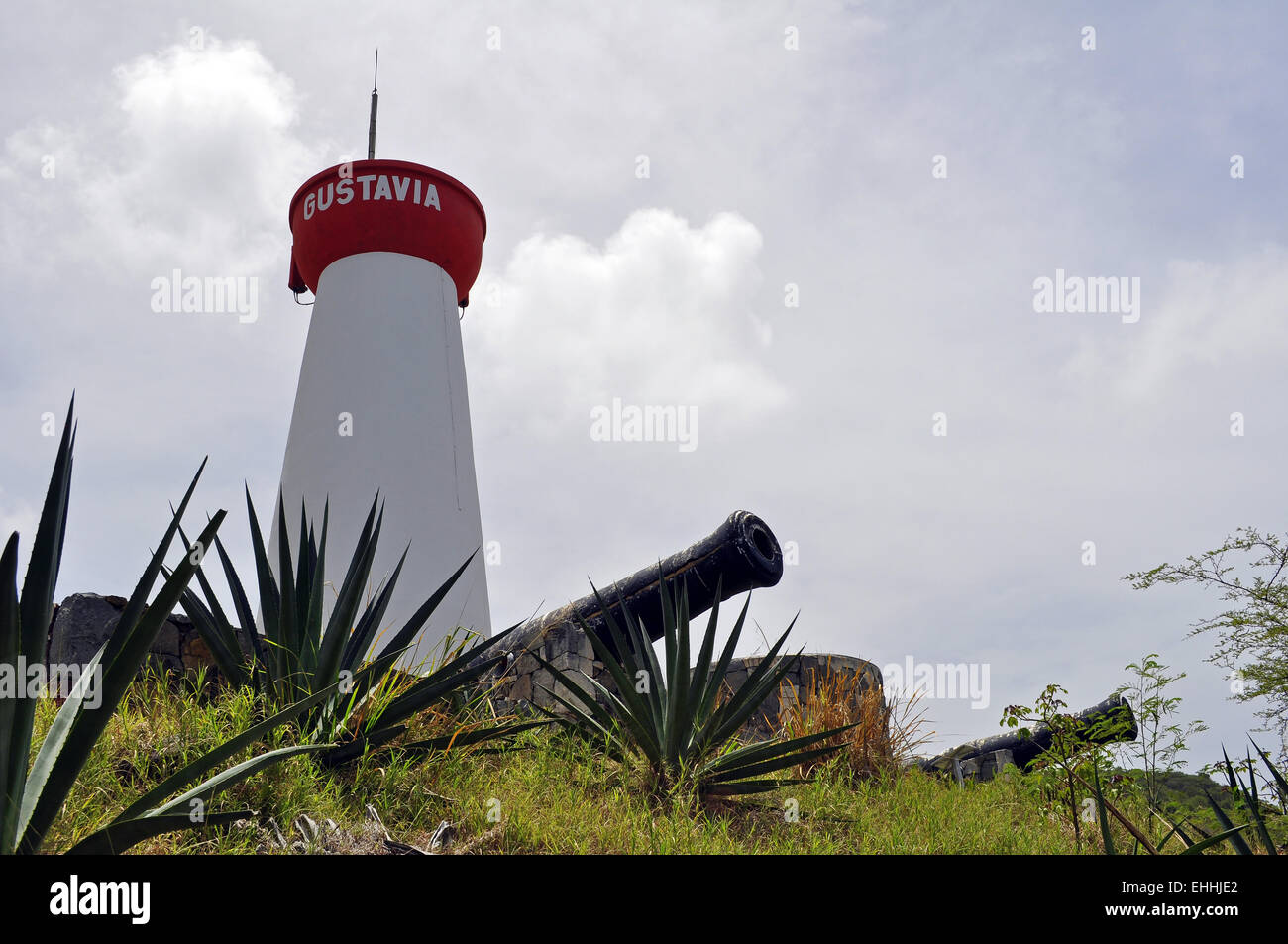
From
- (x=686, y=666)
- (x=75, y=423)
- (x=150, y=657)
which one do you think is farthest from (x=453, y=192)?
(x=75, y=423)

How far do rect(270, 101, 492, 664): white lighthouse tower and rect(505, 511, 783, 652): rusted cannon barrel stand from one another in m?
0.90

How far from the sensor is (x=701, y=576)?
6.96m

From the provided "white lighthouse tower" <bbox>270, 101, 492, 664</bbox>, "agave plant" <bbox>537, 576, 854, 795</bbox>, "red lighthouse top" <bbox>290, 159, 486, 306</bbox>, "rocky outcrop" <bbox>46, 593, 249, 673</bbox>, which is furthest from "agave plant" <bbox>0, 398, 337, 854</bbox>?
"red lighthouse top" <bbox>290, 159, 486, 306</bbox>

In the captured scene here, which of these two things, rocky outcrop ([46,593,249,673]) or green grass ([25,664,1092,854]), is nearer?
green grass ([25,664,1092,854])

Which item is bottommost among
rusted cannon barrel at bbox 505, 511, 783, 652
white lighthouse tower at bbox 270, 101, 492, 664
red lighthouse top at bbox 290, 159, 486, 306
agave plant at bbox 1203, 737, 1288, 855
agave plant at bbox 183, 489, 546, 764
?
agave plant at bbox 1203, 737, 1288, 855

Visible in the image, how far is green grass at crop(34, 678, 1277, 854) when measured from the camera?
2.76 meters

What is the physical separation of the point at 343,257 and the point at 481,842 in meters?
6.81

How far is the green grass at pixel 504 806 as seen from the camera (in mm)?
2764

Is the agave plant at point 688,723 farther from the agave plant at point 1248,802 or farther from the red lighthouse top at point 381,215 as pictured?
the red lighthouse top at point 381,215

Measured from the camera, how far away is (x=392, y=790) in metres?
3.19

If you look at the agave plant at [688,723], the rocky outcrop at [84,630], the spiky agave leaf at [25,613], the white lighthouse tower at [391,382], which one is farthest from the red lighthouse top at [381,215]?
the spiky agave leaf at [25,613]

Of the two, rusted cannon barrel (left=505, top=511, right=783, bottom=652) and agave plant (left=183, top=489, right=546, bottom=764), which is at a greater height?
rusted cannon barrel (left=505, top=511, right=783, bottom=652)

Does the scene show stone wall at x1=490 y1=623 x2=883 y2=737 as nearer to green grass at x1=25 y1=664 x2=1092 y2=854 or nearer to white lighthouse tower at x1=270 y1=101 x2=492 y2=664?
white lighthouse tower at x1=270 y1=101 x2=492 y2=664

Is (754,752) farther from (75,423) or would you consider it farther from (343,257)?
(343,257)
